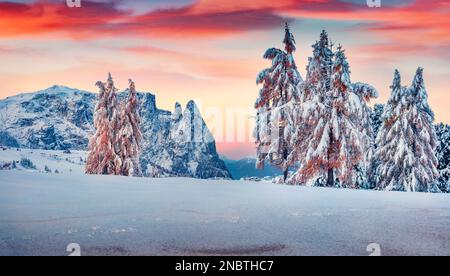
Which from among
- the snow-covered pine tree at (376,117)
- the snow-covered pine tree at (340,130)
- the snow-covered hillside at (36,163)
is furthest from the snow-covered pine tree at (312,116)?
the snow-covered pine tree at (376,117)

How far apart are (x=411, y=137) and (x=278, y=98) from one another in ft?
43.0

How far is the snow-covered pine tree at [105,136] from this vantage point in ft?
117

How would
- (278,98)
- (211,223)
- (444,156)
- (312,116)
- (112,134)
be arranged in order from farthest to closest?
(444,156), (112,134), (278,98), (312,116), (211,223)

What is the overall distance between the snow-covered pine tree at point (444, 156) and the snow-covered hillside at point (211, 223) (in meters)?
33.8

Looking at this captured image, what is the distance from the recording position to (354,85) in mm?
24734

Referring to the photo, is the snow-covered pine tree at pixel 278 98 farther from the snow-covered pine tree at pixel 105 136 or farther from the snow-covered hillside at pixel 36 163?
the snow-covered pine tree at pixel 105 136

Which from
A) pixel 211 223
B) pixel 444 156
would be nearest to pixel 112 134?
pixel 211 223

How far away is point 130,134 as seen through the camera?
36344 mm

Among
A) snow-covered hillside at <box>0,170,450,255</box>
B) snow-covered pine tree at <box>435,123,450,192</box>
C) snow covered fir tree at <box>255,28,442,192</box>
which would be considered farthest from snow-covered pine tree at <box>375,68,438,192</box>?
snow-covered hillside at <box>0,170,450,255</box>

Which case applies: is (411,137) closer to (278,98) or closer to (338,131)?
(278,98)

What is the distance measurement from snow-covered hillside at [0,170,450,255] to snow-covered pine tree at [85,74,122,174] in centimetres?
2478

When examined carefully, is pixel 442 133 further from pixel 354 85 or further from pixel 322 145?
pixel 322 145

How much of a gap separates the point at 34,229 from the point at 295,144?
1908cm
